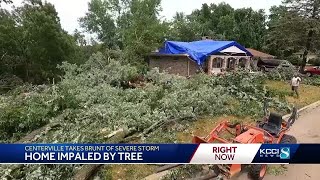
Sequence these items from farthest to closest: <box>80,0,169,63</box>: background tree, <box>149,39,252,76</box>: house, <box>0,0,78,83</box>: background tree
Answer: <box>80,0,169,63</box>: background tree → <box>149,39,252,76</box>: house → <box>0,0,78,83</box>: background tree

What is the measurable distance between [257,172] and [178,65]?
789 inches

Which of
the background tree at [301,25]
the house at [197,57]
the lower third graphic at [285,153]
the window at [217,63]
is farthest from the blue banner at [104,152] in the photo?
the background tree at [301,25]

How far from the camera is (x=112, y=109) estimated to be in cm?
1315

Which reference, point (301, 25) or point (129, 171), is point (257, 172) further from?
point (301, 25)

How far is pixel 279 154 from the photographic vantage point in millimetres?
4680

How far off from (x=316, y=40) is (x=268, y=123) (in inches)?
846

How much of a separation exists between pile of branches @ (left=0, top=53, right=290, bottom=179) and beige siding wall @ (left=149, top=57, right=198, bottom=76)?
8741 mm

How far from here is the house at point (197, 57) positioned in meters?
26.8

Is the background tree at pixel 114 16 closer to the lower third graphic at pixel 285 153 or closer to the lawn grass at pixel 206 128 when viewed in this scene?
the lawn grass at pixel 206 128

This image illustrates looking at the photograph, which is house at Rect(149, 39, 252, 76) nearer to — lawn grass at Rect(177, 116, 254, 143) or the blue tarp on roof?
the blue tarp on roof

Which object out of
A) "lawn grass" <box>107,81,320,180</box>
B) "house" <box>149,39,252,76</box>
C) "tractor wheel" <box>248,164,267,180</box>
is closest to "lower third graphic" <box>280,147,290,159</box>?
"tractor wheel" <box>248,164,267,180</box>

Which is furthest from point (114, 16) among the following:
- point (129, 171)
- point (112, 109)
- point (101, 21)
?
point (129, 171)

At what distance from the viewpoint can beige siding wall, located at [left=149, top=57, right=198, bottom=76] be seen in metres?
27.4

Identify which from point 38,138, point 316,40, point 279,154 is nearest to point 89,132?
point 38,138
